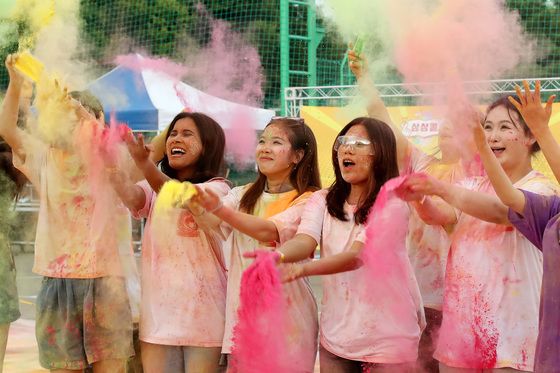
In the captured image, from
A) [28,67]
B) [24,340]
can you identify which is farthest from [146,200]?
[24,340]

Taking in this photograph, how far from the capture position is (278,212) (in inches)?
123

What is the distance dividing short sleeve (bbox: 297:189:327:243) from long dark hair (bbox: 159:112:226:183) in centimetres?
57

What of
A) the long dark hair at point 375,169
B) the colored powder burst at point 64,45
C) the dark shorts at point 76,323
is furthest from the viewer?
the colored powder burst at point 64,45

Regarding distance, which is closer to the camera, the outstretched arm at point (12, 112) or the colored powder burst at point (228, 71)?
the outstretched arm at point (12, 112)

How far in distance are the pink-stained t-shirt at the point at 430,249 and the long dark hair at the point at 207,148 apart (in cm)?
79

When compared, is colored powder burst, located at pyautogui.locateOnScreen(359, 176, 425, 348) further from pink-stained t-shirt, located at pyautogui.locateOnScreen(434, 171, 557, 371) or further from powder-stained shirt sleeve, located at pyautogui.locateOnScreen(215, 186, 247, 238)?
powder-stained shirt sleeve, located at pyautogui.locateOnScreen(215, 186, 247, 238)

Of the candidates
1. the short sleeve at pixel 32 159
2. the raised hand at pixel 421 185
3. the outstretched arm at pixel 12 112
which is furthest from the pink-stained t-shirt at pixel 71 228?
the raised hand at pixel 421 185

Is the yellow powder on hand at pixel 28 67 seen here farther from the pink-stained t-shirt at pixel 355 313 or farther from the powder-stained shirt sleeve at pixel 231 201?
the pink-stained t-shirt at pixel 355 313

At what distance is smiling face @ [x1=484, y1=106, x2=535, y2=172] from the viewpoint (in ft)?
9.53

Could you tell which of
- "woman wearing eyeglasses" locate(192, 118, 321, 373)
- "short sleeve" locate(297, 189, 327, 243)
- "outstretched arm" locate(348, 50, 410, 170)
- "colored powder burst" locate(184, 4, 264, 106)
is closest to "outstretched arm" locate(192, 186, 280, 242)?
"woman wearing eyeglasses" locate(192, 118, 321, 373)

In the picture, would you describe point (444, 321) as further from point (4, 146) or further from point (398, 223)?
point (4, 146)

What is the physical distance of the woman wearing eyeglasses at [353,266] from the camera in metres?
2.85

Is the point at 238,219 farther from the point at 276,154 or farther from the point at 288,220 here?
the point at 276,154

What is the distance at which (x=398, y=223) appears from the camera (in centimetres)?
293
